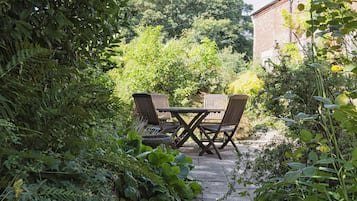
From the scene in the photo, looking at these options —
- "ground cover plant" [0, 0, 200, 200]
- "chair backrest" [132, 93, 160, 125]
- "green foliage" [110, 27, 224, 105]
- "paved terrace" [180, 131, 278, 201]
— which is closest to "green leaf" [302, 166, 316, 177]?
"ground cover plant" [0, 0, 200, 200]

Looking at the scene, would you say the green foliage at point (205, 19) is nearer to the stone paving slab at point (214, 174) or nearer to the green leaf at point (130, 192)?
the stone paving slab at point (214, 174)

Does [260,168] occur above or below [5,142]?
below

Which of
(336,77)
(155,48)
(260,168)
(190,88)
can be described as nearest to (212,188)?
A: (260,168)

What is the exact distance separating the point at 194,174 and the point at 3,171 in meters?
3.34

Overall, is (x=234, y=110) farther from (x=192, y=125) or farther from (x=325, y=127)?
(x=325, y=127)

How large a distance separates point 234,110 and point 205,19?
14.5 meters

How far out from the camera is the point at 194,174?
13.3 feet

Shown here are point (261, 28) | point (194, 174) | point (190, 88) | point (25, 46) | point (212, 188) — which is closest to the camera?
point (25, 46)

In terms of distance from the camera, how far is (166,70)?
8.59 m

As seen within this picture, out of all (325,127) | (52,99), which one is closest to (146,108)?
(325,127)

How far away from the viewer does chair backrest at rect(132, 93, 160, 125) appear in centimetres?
527

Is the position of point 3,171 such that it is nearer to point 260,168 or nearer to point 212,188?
point 260,168

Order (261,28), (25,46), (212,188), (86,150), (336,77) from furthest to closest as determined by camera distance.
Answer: (261,28), (212,188), (336,77), (86,150), (25,46)

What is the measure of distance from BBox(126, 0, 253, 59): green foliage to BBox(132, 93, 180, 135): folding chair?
13.0m
